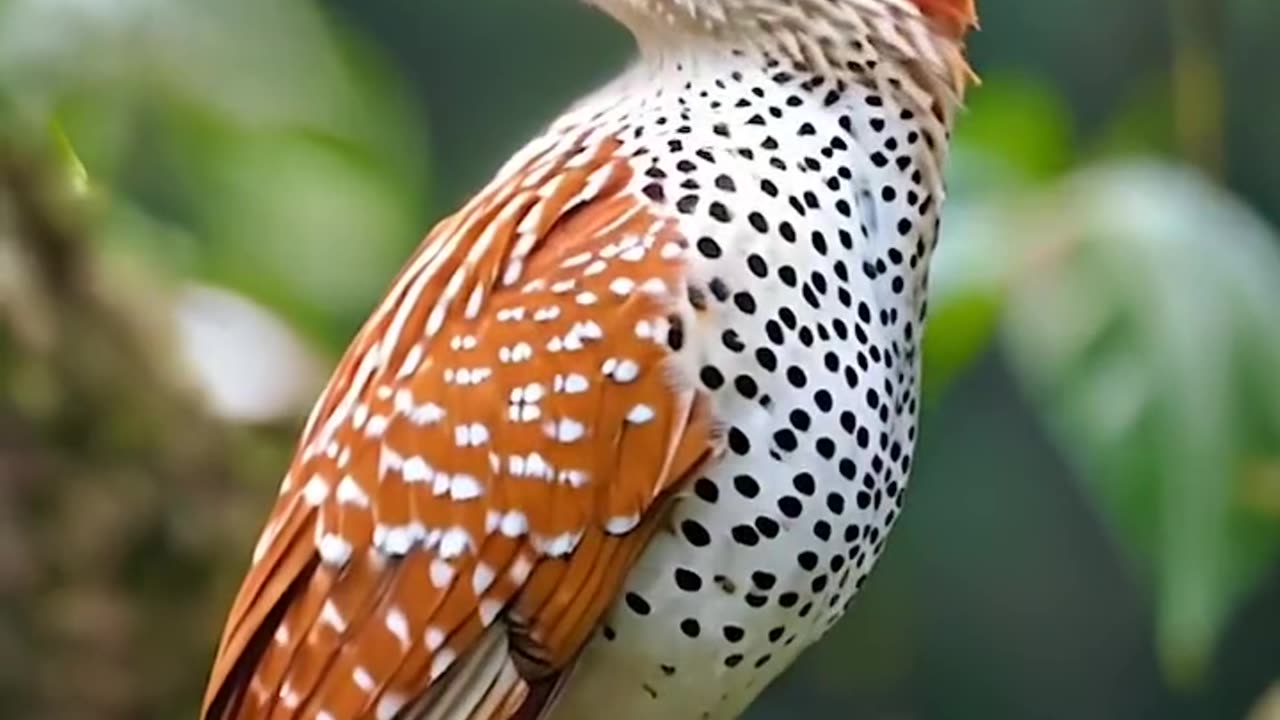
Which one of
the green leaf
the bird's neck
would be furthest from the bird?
the green leaf

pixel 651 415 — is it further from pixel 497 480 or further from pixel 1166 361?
pixel 1166 361

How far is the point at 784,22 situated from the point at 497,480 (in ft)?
0.54

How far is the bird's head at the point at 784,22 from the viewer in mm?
611

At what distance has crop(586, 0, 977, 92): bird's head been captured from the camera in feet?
2.00

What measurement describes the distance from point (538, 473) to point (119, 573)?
2.59 feet

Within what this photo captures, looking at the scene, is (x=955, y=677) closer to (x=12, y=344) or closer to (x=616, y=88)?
(x=12, y=344)

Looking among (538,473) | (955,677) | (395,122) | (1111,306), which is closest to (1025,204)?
(1111,306)

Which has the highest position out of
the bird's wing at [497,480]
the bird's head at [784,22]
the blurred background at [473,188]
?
the bird's head at [784,22]

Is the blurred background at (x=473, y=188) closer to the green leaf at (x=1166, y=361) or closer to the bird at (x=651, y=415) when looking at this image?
the green leaf at (x=1166, y=361)

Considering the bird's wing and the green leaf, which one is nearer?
the bird's wing

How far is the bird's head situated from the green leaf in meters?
0.47

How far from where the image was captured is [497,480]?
1.92ft

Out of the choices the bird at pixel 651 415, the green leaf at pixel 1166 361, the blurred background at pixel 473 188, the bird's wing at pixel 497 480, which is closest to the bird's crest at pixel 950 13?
the bird at pixel 651 415

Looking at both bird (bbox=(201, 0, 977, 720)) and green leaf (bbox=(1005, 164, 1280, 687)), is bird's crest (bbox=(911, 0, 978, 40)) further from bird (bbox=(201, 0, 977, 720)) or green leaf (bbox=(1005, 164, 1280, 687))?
green leaf (bbox=(1005, 164, 1280, 687))
